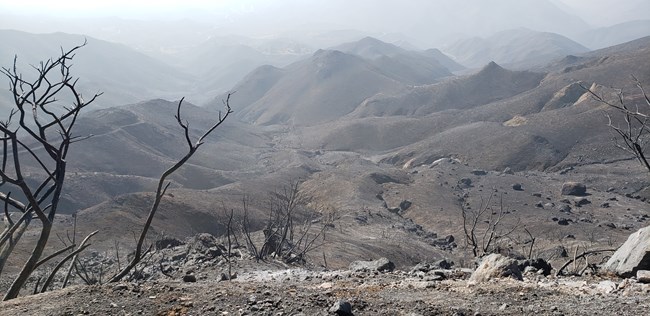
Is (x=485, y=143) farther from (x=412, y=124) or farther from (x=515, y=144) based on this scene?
(x=412, y=124)

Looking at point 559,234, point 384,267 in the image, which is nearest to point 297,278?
point 384,267

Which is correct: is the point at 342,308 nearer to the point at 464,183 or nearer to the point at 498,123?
the point at 464,183

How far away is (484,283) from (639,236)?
8.76 ft

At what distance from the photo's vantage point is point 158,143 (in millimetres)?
72250

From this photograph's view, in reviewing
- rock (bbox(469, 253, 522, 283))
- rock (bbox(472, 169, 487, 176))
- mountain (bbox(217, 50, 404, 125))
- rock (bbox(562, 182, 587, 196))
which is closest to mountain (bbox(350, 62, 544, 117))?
mountain (bbox(217, 50, 404, 125))

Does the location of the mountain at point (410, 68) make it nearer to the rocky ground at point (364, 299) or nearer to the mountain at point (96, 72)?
the mountain at point (96, 72)

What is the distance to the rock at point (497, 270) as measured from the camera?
278 inches

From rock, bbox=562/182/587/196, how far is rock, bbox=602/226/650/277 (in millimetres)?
36279

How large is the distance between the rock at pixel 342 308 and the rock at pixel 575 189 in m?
40.1

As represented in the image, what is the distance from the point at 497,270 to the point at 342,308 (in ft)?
8.87

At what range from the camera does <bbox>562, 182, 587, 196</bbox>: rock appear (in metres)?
41.1

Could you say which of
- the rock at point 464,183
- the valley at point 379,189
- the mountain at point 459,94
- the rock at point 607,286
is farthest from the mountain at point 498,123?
the rock at point 607,286

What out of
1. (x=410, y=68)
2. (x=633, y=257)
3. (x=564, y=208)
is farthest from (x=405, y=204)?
(x=410, y=68)

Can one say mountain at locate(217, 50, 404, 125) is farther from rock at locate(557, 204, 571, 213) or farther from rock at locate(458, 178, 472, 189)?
rock at locate(557, 204, 571, 213)
